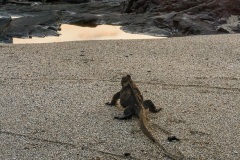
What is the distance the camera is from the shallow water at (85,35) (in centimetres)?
1488

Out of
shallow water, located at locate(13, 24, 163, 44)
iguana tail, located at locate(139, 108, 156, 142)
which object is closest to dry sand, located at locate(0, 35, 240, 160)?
iguana tail, located at locate(139, 108, 156, 142)

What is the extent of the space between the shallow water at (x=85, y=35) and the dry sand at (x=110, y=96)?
2805 millimetres

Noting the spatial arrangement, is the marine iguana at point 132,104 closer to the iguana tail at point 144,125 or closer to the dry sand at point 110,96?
the iguana tail at point 144,125

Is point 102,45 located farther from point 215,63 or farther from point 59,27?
point 59,27

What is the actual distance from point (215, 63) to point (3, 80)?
423 cm

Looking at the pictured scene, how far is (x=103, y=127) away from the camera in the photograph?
595 cm

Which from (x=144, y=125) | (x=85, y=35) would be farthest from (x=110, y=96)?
(x=85, y=35)

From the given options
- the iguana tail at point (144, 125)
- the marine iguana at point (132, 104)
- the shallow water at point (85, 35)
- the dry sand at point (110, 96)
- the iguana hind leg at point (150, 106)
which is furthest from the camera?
the shallow water at point (85, 35)

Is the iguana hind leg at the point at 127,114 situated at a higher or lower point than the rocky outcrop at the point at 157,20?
higher

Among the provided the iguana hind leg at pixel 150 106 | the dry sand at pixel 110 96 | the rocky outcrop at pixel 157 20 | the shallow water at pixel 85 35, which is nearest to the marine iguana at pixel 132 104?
the iguana hind leg at pixel 150 106

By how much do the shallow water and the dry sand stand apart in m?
2.80

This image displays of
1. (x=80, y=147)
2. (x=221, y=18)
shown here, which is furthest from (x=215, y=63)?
(x=221, y=18)

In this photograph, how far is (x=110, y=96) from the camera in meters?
7.39

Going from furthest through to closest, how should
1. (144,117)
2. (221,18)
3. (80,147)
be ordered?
1. (221,18)
2. (144,117)
3. (80,147)
